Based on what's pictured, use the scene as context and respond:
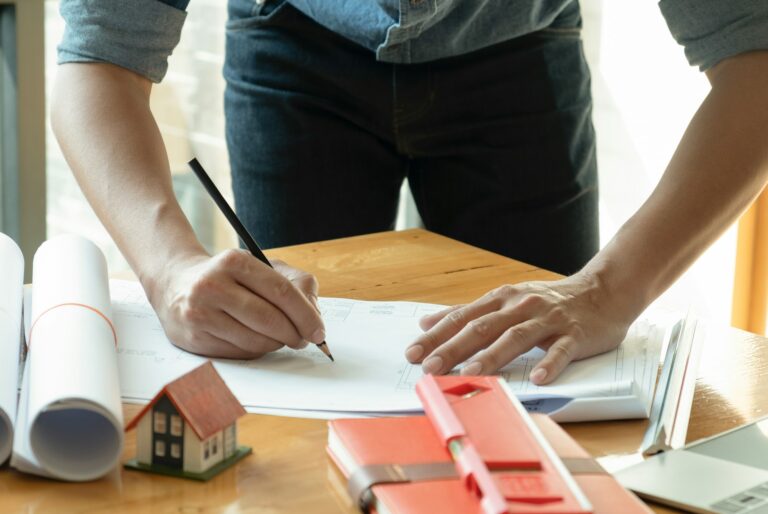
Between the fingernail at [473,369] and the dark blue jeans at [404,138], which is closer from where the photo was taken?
the fingernail at [473,369]

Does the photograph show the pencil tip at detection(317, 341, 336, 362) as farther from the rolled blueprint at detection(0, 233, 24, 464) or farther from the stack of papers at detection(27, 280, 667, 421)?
the rolled blueprint at detection(0, 233, 24, 464)

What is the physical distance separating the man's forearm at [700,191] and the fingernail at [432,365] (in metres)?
0.23

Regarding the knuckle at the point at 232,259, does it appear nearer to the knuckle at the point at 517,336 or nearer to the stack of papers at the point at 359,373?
the stack of papers at the point at 359,373

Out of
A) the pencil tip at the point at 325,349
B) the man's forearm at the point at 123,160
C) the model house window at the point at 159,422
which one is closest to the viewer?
the model house window at the point at 159,422

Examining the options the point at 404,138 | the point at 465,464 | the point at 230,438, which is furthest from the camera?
the point at 404,138

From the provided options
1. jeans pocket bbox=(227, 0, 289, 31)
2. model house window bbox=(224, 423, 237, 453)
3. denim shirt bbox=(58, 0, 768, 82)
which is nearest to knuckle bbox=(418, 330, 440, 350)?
model house window bbox=(224, 423, 237, 453)

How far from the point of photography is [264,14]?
4.75ft

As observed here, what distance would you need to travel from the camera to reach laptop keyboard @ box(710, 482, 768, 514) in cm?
66

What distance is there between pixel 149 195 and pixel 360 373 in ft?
1.11

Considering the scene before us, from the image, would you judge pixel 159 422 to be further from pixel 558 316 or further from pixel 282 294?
pixel 558 316

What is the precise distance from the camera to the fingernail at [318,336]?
3.01 ft

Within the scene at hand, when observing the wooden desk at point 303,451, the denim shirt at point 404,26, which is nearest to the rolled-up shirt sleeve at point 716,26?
Result: the denim shirt at point 404,26

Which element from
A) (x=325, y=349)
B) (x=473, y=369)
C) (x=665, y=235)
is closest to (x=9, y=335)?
(x=325, y=349)

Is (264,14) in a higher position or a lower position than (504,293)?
higher
